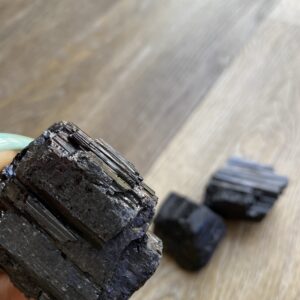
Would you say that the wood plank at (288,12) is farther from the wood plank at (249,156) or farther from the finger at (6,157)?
the finger at (6,157)

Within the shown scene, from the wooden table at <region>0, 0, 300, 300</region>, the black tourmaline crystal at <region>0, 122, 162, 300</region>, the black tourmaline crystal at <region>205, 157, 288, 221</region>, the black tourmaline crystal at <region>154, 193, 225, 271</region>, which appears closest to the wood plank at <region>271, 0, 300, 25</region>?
the wooden table at <region>0, 0, 300, 300</region>

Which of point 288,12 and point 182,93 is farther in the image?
point 288,12

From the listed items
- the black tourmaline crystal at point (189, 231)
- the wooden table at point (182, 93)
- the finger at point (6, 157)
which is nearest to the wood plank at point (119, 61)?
the wooden table at point (182, 93)

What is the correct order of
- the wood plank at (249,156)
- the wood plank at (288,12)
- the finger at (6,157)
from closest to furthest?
the finger at (6,157), the wood plank at (249,156), the wood plank at (288,12)

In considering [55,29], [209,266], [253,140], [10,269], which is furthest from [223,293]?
[55,29]

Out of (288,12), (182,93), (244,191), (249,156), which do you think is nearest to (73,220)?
(244,191)

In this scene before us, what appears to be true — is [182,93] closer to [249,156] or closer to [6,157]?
[249,156]
